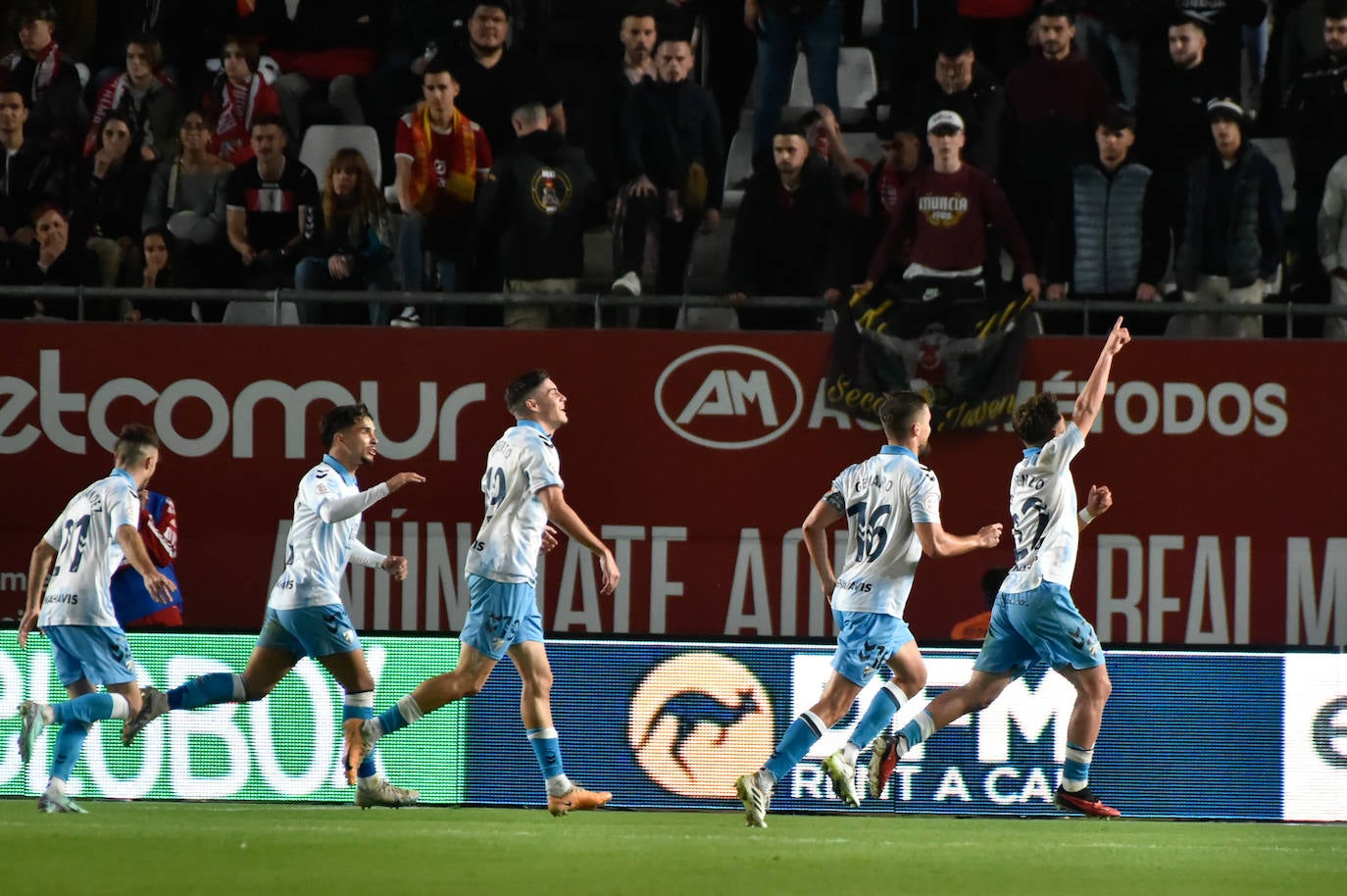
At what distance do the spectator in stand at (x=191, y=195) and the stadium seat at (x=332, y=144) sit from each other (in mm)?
688

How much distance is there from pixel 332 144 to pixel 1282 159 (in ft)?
22.6

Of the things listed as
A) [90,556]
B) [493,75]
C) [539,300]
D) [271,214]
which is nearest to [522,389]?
[90,556]

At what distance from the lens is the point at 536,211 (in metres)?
13.2

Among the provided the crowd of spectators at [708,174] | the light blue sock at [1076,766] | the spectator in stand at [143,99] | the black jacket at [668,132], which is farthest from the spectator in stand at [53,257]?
the light blue sock at [1076,766]

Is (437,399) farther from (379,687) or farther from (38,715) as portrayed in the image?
(38,715)

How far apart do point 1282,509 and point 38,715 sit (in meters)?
7.82

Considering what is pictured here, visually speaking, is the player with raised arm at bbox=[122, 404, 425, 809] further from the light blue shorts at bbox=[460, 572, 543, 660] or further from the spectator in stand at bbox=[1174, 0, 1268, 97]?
the spectator in stand at bbox=[1174, 0, 1268, 97]

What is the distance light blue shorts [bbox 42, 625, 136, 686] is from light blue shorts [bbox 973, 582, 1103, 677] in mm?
4108

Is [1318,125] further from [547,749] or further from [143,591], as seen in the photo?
[143,591]

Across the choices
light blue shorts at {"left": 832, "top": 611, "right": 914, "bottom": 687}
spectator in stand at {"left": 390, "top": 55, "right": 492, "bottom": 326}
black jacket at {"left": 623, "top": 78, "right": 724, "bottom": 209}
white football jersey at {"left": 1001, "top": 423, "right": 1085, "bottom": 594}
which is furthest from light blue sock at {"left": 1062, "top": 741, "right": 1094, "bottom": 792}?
spectator in stand at {"left": 390, "top": 55, "right": 492, "bottom": 326}

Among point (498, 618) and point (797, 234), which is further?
point (797, 234)

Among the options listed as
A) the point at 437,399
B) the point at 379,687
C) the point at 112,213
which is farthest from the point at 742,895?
the point at 112,213

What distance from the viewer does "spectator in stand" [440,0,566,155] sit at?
14.1m

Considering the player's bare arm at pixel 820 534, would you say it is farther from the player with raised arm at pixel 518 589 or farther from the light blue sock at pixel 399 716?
the light blue sock at pixel 399 716
